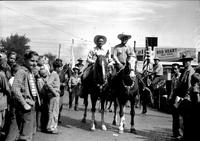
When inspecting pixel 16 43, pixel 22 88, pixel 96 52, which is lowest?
pixel 22 88

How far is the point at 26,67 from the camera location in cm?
713

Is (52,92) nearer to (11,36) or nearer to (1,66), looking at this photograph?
(1,66)

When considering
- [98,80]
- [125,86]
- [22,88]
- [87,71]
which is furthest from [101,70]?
[22,88]

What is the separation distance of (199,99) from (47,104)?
4899 millimetres

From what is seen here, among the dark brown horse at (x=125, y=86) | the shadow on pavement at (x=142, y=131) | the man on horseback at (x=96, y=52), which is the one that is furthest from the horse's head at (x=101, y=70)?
the shadow on pavement at (x=142, y=131)

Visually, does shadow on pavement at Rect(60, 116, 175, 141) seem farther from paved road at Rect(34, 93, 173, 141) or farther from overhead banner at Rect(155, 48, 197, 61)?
overhead banner at Rect(155, 48, 197, 61)

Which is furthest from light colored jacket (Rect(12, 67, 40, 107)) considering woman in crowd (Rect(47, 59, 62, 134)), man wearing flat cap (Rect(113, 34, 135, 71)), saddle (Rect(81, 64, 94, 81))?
man wearing flat cap (Rect(113, 34, 135, 71))

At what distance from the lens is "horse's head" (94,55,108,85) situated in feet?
35.9

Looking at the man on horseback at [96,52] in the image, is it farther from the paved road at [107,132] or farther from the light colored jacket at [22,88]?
the light colored jacket at [22,88]

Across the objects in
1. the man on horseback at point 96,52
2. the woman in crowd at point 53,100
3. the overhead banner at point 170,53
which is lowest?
the woman in crowd at point 53,100

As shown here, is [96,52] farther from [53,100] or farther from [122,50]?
[53,100]

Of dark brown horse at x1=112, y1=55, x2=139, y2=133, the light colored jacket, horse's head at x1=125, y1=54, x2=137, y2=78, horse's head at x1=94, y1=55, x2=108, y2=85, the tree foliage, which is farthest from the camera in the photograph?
the tree foliage

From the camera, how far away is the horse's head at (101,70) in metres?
11.0

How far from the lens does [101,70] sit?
11039 mm
